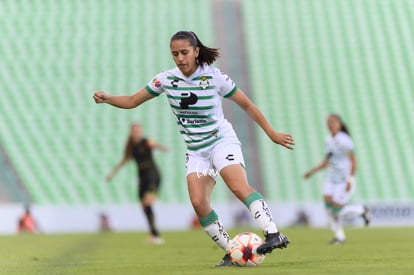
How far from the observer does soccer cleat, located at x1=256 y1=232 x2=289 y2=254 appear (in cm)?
698

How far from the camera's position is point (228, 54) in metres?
30.2

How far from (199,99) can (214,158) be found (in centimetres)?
52

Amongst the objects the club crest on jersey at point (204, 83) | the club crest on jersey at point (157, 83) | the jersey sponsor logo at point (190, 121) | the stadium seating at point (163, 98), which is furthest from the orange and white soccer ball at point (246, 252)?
the stadium seating at point (163, 98)

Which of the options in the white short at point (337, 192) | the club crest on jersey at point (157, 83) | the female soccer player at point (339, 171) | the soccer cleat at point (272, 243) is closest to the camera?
the soccer cleat at point (272, 243)

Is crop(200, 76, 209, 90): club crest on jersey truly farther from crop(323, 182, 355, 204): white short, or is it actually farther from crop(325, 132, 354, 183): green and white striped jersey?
crop(323, 182, 355, 204): white short

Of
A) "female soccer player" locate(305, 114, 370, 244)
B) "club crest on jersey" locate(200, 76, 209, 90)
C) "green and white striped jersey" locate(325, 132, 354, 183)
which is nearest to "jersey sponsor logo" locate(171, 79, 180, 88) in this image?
"club crest on jersey" locate(200, 76, 209, 90)

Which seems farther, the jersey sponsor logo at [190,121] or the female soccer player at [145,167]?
the female soccer player at [145,167]

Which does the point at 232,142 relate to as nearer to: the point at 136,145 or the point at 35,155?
the point at 136,145

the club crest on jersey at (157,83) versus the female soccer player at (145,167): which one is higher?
the club crest on jersey at (157,83)

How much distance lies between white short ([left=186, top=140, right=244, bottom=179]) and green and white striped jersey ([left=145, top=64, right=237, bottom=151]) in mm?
66

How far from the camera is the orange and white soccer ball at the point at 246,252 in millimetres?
7355

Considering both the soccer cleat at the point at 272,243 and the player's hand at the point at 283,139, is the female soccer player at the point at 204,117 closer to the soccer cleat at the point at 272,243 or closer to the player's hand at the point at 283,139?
the player's hand at the point at 283,139

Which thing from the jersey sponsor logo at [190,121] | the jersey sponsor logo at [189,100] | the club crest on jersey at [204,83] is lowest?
the jersey sponsor logo at [190,121]

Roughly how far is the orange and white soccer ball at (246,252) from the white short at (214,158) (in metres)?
0.64
